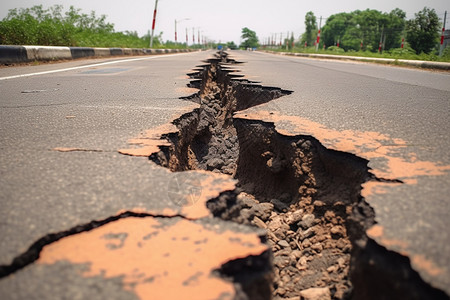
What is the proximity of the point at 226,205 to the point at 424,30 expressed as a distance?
3949 cm

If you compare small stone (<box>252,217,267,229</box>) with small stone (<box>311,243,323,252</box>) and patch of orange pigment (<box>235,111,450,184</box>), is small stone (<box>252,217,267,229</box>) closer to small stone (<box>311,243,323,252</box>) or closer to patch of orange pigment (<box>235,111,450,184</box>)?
small stone (<box>311,243,323,252</box>)

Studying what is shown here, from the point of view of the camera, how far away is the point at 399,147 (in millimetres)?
1653

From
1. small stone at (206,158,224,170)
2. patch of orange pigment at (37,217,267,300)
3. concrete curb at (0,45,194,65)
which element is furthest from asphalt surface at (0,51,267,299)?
concrete curb at (0,45,194,65)

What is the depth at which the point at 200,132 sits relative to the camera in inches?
125

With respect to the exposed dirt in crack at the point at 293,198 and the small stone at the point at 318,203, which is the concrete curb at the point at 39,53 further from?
the small stone at the point at 318,203

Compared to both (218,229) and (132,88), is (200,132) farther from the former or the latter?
(218,229)

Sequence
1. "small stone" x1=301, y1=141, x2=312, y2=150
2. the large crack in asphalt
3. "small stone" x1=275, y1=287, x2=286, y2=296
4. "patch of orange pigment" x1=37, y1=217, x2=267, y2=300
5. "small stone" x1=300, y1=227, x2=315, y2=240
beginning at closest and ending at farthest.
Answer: "patch of orange pigment" x1=37, y1=217, x2=267, y2=300, the large crack in asphalt, "small stone" x1=275, y1=287, x2=286, y2=296, "small stone" x1=300, y1=227, x2=315, y2=240, "small stone" x1=301, y1=141, x2=312, y2=150

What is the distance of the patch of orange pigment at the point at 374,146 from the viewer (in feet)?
4.35

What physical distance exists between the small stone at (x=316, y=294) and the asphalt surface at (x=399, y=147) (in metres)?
0.36

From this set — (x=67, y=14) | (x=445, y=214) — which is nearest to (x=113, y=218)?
(x=445, y=214)

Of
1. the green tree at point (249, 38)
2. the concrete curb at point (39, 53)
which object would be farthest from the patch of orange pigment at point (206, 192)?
the green tree at point (249, 38)

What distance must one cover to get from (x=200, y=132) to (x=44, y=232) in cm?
235

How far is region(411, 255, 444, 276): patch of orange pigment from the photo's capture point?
77 cm

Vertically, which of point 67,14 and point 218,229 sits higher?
point 67,14
